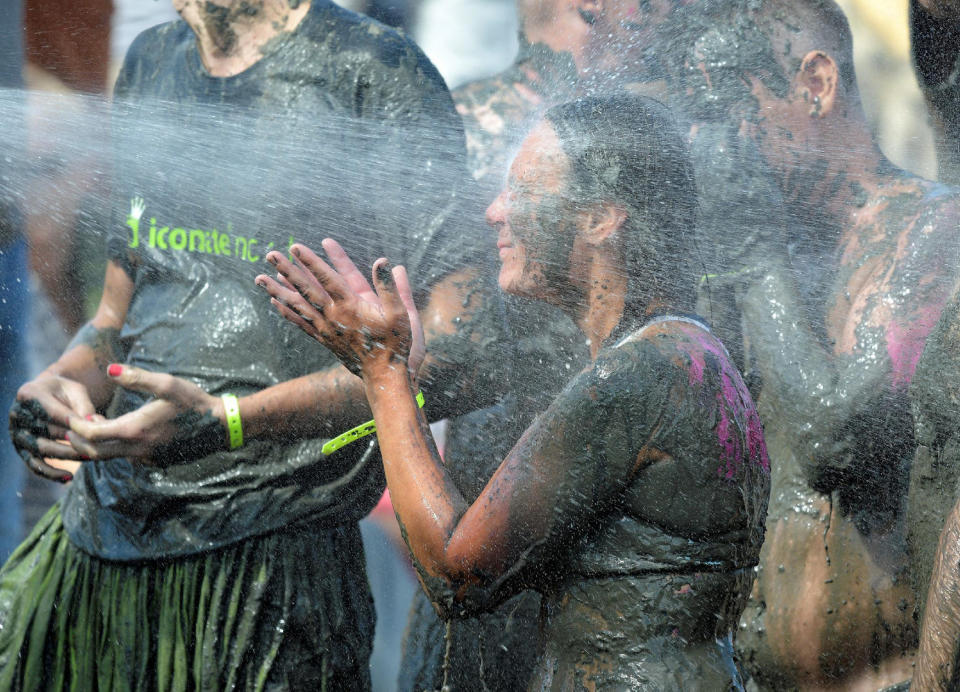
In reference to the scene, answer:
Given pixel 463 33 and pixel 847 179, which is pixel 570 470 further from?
pixel 463 33

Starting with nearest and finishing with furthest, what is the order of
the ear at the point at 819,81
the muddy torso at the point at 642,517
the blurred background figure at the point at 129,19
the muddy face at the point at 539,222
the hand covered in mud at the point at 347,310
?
the muddy torso at the point at 642,517
the hand covered in mud at the point at 347,310
the muddy face at the point at 539,222
the ear at the point at 819,81
the blurred background figure at the point at 129,19

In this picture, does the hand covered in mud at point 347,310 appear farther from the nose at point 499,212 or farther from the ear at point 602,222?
the ear at point 602,222

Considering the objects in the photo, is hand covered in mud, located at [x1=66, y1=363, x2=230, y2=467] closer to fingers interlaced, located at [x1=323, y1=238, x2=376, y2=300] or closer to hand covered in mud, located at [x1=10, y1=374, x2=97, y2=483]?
hand covered in mud, located at [x1=10, y1=374, x2=97, y2=483]

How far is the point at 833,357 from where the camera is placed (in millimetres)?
2473

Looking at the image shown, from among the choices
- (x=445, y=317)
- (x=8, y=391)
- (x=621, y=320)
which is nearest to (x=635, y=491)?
(x=621, y=320)

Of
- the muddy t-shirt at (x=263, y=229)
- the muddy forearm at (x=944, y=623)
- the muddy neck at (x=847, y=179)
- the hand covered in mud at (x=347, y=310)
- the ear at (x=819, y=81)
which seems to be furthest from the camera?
the ear at (x=819, y=81)

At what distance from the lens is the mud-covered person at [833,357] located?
7.89 feet

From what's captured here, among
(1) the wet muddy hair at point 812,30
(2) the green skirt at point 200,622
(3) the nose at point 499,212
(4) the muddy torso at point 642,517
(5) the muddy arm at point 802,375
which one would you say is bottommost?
(2) the green skirt at point 200,622

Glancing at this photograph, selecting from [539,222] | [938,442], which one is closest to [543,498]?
[539,222]

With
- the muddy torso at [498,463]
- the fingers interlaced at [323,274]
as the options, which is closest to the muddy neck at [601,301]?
the fingers interlaced at [323,274]

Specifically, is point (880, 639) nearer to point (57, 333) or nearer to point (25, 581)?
point (25, 581)

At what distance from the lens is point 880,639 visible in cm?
252

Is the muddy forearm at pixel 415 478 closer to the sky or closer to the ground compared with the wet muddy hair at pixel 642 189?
closer to the ground

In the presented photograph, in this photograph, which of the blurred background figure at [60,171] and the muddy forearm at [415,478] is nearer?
the muddy forearm at [415,478]
